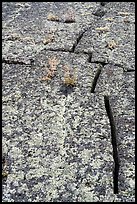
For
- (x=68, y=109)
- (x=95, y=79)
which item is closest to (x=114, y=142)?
(x=68, y=109)

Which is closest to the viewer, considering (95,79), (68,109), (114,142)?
(114,142)

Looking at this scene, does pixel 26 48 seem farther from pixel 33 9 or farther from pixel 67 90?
pixel 33 9

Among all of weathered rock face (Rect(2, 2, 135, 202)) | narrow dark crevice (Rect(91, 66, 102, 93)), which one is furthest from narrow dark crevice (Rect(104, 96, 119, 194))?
narrow dark crevice (Rect(91, 66, 102, 93))

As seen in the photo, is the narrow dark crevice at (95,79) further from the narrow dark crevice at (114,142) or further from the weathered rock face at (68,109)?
the narrow dark crevice at (114,142)

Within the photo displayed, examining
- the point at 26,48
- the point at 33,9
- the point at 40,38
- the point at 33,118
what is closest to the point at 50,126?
the point at 33,118

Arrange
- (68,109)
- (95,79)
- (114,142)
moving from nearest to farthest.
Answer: (114,142)
(68,109)
(95,79)

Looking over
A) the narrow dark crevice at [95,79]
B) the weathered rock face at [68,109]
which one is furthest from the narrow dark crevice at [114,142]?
the narrow dark crevice at [95,79]

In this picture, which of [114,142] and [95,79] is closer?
[114,142]

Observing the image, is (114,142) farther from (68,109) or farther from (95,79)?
(95,79)
